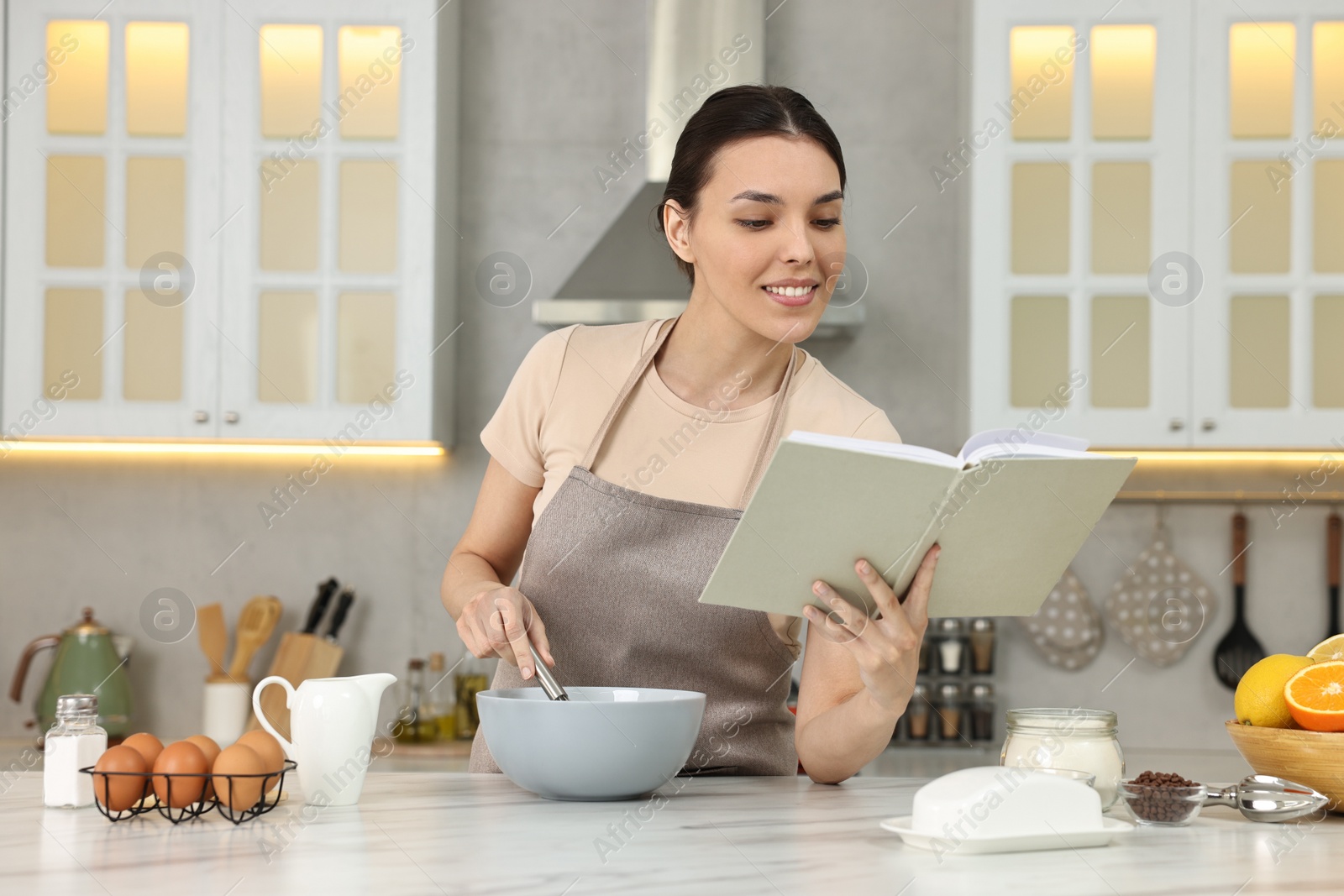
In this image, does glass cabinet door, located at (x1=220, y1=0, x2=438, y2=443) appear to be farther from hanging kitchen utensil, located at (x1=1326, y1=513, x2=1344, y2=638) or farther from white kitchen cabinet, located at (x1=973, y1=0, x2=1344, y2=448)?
hanging kitchen utensil, located at (x1=1326, y1=513, x2=1344, y2=638)

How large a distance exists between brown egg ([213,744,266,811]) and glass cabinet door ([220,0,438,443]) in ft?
5.75

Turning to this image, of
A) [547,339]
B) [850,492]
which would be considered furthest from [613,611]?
[850,492]

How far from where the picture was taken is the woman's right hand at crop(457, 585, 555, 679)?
3.90ft

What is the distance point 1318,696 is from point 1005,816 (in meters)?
0.36

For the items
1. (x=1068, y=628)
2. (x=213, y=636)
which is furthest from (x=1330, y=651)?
(x=213, y=636)

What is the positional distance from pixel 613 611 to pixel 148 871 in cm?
66

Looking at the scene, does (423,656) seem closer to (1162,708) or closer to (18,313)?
(18,313)

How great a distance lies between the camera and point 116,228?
107 inches

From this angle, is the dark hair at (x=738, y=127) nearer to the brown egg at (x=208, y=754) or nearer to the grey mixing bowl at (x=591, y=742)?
the grey mixing bowl at (x=591, y=742)

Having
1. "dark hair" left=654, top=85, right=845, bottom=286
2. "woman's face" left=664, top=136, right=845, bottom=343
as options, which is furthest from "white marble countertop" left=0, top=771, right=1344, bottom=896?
"dark hair" left=654, top=85, right=845, bottom=286

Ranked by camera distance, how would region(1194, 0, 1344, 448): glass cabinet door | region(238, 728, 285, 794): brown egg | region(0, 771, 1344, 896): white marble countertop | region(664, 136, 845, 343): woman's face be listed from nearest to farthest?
region(0, 771, 1344, 896): white marble countertop < region(238, 728, 285, 794): brown egg < region(664, 136, 845, 343): woman's face < region(1194, 0, 1344, 448): glass cabinet door

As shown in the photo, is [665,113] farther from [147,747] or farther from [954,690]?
[147,747]

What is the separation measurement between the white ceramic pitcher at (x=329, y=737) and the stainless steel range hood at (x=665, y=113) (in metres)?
1.65

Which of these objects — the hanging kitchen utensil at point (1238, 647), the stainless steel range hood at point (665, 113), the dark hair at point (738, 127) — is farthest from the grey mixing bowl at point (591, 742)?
the hanging kitchen utensil at point (1238, 647)
